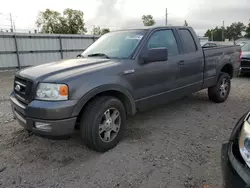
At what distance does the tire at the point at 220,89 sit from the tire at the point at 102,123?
3.01m

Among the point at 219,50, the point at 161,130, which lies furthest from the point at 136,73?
the point at 219,50

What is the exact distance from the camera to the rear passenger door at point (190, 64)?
14.6ft

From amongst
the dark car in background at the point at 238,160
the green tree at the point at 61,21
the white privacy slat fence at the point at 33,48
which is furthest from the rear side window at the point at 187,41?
the green tree at the point at 61,21

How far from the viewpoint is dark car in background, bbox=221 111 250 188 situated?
1580mm

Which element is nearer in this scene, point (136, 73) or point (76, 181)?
point (76, 181)

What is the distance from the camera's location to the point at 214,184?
2.62 metres

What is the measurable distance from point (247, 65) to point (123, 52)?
26.1 feet

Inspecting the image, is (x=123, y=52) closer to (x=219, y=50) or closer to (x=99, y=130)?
(x=99, y=130)

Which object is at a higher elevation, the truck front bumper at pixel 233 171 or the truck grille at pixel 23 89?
the truck grille at pixel 23 89

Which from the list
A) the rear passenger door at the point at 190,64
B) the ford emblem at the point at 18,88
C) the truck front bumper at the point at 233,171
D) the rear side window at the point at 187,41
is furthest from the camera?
the rear side window at the point at 187,41

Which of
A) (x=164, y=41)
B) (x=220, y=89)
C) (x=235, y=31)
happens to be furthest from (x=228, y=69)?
(x=235, y=31)

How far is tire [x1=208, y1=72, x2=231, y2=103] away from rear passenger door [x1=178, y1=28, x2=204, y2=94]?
75 cm

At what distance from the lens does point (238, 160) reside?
1.68 meters

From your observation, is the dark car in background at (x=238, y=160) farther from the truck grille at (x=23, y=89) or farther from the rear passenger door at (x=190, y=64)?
the rear passenger door at (x=190, y=64)
